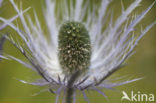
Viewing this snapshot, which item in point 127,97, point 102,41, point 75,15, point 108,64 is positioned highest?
point 75,15

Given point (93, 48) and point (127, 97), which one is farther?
point (127, 97)

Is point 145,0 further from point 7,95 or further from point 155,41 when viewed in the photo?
point 7,95

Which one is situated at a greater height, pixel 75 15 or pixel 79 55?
pixel 75 15

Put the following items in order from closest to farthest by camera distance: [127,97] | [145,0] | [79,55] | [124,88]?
[79,55] → [127,97] → [124,88] → [145,0]

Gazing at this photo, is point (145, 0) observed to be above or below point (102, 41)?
above

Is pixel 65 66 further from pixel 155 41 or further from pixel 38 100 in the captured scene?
pixel 155 41

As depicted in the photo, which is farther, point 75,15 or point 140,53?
point 140,53

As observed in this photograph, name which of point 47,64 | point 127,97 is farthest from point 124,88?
point 47,64

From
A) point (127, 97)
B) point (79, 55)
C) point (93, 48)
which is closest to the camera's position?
point (79, 55)

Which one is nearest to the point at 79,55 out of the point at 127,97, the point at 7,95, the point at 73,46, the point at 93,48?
the point at 73,46
